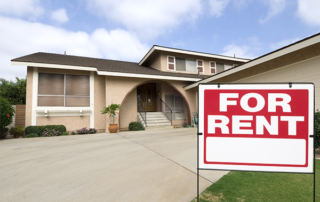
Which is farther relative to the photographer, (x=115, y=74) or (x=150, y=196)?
(x=115, y=74)

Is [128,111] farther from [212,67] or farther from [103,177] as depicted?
[212,67]

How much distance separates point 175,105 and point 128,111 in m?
4.13

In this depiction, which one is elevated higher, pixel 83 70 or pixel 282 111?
pixel 83 70

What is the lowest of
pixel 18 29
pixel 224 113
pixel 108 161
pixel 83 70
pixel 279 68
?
pixel 108 161

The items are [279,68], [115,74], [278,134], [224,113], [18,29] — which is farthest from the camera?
[18,29]

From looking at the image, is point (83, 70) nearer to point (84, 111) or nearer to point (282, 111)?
point (84, 111)

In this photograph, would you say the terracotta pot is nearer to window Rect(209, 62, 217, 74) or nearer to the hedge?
the hedge

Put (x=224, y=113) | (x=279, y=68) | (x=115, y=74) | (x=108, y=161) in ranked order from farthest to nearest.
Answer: (x=115, y=74) < (x=279, y=68) < (x=108, y=161) < (x=224, y=113)

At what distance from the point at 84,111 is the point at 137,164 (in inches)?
312

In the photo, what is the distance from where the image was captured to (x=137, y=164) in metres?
3.68

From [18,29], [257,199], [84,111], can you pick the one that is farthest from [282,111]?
[18,29]

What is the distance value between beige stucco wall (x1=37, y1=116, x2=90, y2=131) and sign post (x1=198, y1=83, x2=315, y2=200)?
391 inches

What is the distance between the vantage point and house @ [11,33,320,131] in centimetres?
595

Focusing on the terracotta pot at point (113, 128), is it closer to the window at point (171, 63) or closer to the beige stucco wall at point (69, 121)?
the beige stucco wall at point (69, 121)
